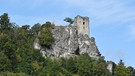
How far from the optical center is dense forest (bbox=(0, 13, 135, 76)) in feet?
308

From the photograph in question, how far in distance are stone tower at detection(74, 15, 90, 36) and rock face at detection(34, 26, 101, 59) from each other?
1103mm

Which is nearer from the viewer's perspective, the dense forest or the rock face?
the dense forest

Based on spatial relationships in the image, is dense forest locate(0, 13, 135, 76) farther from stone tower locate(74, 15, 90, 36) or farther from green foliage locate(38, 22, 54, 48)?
stone tower locate(74, 15, 90, 36)

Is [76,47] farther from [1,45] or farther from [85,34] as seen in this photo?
[1,45]

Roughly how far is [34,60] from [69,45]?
11.4m

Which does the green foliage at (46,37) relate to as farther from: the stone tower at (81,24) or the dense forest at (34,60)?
the stone tower at (81,24)

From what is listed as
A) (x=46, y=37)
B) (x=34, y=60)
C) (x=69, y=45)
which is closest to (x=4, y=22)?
(x=46, y=37)

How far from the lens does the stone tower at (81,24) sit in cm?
11269

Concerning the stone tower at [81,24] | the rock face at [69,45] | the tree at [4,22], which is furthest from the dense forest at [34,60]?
the stone tower at [81,24]

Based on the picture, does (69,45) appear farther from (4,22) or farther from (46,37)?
(4,22)

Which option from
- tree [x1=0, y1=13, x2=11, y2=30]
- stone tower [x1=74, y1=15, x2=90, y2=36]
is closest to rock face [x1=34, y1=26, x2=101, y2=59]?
stone tower [x1=74, y1=15, x2=90, y2=36]

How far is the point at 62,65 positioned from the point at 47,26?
12.5 meters

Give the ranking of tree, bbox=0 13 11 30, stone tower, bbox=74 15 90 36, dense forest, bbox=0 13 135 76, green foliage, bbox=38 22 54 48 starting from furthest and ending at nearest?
1. stone tower, bbox=74 15 90 36
2. tree, bbox=0 13 11 30
3. green foliage, bbox=38 22 54 48
4. dense forest, bbox=0 13 135 76

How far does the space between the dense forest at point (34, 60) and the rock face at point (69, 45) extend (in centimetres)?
121
